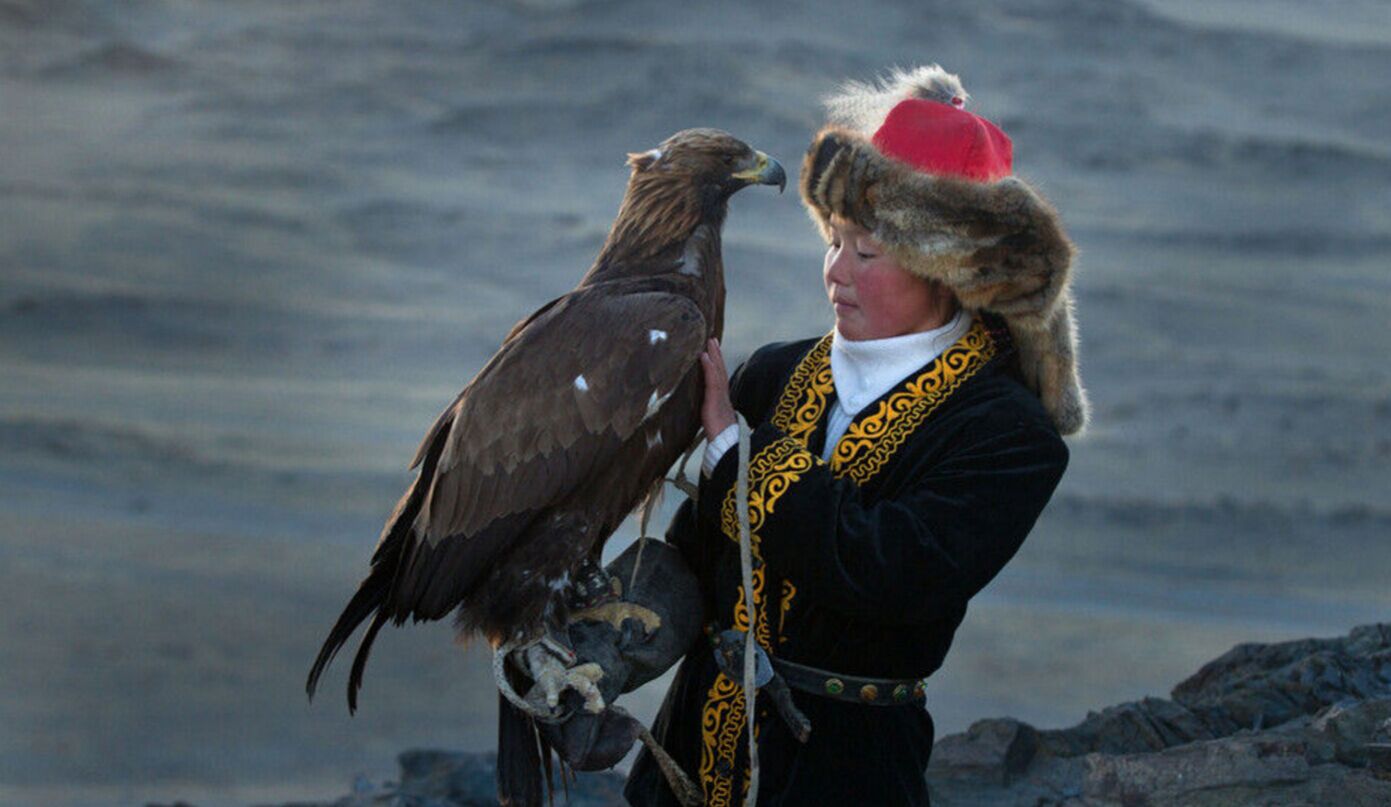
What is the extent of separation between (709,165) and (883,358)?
732mm

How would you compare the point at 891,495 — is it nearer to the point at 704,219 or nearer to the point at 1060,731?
the point at 704,219

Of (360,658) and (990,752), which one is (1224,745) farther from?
(360,658)

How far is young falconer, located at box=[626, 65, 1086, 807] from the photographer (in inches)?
125

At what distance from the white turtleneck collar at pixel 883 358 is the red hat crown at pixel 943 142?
28 centimetres

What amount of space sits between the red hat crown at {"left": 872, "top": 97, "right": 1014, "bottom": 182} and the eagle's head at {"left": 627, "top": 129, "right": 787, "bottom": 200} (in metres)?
0.53

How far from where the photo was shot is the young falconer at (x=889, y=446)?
3172mm

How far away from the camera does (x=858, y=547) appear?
314cm

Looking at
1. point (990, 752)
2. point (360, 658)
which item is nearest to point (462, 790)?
point (990, 752)

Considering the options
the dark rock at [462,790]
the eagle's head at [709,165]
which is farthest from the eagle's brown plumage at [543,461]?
the dark rock at [462,790]

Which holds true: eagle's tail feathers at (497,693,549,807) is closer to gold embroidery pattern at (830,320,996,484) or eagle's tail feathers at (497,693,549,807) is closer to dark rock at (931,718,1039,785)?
gold embroidery pattern at (830,320,996,484)

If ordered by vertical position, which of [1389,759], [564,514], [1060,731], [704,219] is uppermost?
[704,219]

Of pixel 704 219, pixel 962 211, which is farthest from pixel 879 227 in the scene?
pixel 704 219

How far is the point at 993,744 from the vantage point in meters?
5.11

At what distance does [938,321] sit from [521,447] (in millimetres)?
871
